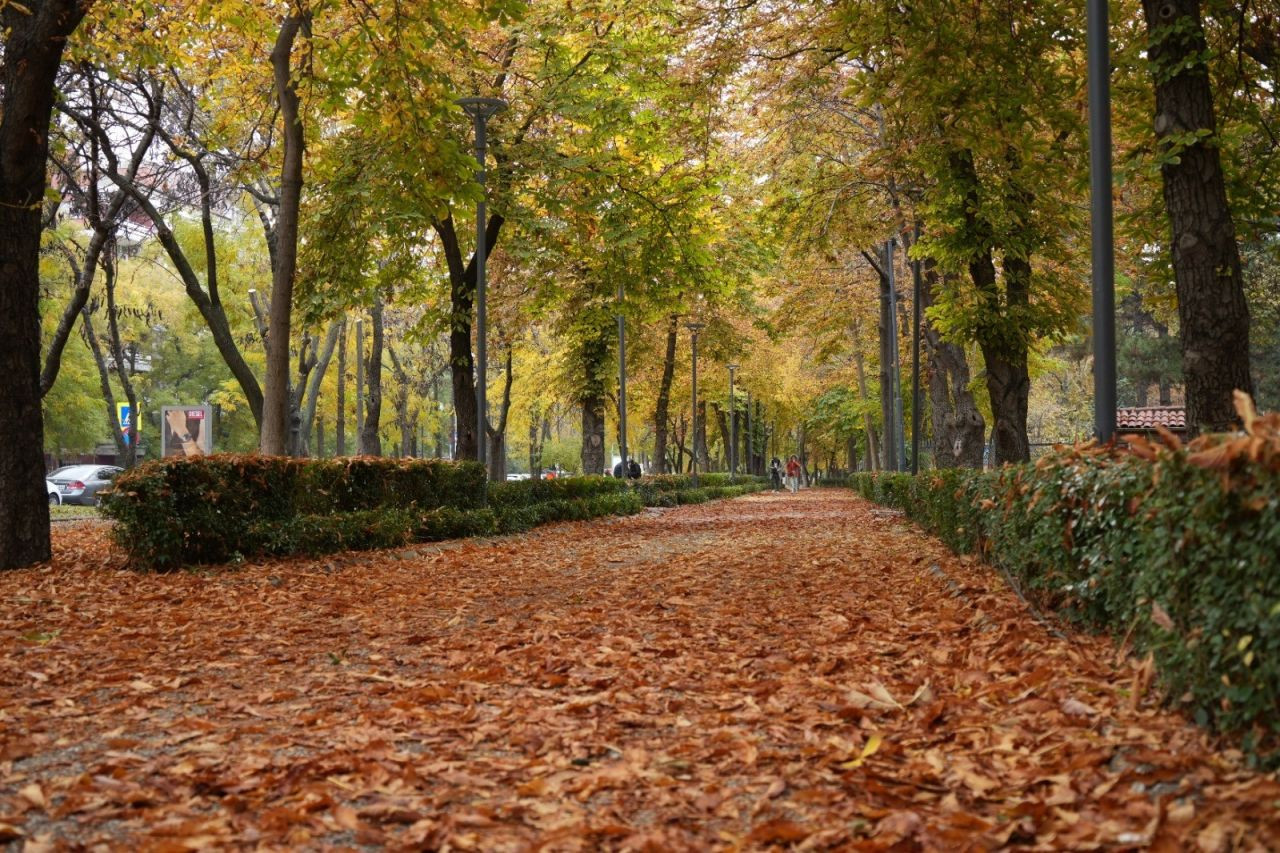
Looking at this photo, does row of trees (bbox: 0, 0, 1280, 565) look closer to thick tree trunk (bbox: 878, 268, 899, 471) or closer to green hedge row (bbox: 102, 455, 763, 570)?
thick tree trunk (bbox: 878, 268, 899, 471)

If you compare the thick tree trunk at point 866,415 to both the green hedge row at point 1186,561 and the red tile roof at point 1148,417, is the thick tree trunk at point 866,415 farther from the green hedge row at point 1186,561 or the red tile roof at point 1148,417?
the green hedge row at point 1186,561

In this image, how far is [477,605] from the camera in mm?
9953

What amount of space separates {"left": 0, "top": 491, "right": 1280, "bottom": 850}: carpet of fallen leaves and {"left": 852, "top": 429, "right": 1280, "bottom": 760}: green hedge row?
208 mm

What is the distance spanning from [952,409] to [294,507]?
53.7ft

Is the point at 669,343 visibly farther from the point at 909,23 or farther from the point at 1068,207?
the point at 909,23

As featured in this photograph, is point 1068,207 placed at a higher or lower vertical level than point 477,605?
higher

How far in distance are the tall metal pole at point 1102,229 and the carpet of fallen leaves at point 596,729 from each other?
172 cm

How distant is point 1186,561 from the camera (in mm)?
4406

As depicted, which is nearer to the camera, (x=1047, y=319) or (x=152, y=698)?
(x=152, y=698)

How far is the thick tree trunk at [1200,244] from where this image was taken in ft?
31.6

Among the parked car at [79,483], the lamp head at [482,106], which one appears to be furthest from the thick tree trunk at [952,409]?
the parked car at [79,483]

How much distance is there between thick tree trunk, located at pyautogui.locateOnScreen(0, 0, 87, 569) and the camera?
12.0 meters

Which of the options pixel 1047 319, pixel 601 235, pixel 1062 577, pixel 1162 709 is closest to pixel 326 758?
pixel 1162 709

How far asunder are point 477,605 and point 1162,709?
627 cm
